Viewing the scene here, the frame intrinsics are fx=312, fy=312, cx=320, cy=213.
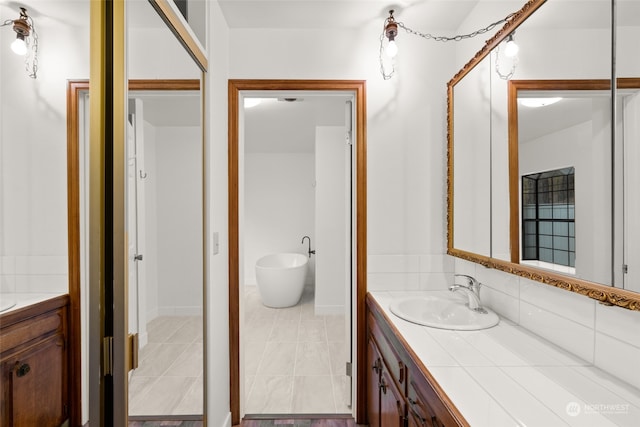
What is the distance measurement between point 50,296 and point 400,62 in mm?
2027

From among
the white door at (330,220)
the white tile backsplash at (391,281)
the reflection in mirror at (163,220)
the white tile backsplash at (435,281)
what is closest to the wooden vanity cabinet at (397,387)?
the white tile backsplash at (391,281)

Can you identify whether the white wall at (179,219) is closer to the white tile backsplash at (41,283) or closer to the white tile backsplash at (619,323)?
the white tile backsplash at (41,283)

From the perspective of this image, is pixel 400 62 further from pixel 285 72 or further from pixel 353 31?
pixel 285 72

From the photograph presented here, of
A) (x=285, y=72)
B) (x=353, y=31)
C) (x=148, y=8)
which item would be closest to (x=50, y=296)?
(x=148, y=8)

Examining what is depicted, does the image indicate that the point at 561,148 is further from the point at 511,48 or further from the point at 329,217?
the point at 329,217

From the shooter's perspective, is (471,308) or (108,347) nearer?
(108,347)

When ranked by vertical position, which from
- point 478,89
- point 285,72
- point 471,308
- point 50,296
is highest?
point 285,72

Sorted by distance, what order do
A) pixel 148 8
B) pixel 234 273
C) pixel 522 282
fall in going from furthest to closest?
1. pixel 234 273
2. pixel 522 282
3. pixel 148 8

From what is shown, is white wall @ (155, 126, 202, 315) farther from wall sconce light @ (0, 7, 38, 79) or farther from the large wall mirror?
the large wall mirror

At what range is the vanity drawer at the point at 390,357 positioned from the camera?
1.22m

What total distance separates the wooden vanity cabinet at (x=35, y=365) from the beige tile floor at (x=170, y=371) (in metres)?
0.32

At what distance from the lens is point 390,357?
1.41 m

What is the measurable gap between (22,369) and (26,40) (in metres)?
0.59

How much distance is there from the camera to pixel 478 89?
5.29 feet
